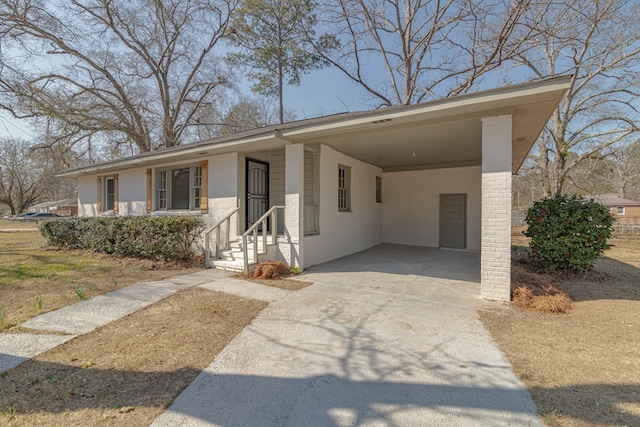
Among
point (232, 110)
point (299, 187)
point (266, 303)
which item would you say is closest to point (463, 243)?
point (299, 187)

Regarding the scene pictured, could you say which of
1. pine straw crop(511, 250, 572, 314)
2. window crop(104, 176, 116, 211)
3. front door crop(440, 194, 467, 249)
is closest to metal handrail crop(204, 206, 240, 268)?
pine straw crop(511, 250, 572, 314)

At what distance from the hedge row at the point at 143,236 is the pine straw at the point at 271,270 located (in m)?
2.42

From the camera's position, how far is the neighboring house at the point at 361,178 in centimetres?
450

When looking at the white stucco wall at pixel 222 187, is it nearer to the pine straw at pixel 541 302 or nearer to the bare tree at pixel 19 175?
the pine straw at pixel 541 302

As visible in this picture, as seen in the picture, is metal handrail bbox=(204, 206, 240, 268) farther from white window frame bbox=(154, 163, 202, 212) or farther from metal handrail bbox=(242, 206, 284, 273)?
white window frame bbox=(154, 163, 202, 212)

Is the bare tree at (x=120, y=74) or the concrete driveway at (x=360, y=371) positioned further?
the bare tree at (x=120, y=74)

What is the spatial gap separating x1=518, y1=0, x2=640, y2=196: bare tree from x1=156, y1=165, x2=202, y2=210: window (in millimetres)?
13918

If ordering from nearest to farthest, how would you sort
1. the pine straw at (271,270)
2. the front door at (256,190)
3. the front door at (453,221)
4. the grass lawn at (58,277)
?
the grass lawn at (58,277) → the pine straw at (271,270) → the front door at (256,190) → the front door at (453,221)

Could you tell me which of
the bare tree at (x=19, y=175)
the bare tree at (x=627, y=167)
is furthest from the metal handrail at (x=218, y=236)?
the bare tree at (x=19, y=175)

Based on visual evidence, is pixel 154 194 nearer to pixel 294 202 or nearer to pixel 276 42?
pixel 294 202

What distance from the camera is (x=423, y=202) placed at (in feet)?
33.8

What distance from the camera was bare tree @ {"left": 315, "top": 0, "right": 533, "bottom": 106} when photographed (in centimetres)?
1180

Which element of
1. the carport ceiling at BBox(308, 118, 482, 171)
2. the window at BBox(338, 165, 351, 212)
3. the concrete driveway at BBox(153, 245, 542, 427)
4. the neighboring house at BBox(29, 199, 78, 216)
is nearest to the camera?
the concrete driveway at BBox(153, 245, 542, 427)

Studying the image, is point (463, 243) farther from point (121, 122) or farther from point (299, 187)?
point (121, 122)
